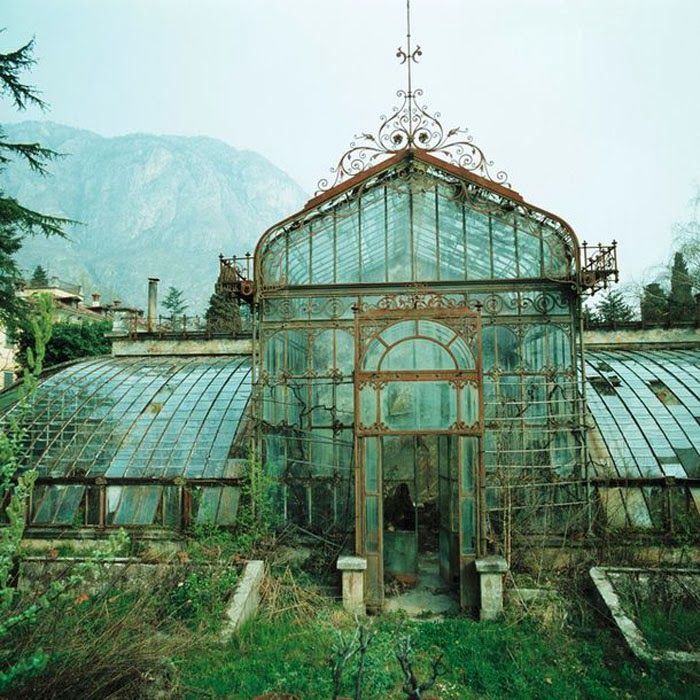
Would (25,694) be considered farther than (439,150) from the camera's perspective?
No

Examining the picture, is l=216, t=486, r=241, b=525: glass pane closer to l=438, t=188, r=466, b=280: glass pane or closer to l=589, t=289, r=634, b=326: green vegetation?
l=438, t=188, r=466, b=280: glass pane

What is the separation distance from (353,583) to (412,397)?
3751 millimetres

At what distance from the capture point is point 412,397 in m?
12.3

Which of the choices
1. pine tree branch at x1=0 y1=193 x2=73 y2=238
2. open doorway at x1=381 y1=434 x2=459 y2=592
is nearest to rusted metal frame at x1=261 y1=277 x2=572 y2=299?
open doorway at x1=381 y1=434 x2=459 y2=592

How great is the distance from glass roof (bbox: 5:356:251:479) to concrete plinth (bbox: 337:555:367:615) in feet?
13.5

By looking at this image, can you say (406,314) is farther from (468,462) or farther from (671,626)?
(671,626)

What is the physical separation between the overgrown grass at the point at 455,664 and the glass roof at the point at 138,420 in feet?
16.4

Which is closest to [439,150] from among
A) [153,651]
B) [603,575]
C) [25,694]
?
[603,575]

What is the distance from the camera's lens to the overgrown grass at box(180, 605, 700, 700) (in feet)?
26.5

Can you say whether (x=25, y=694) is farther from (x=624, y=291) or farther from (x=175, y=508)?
(x=624, y=291)

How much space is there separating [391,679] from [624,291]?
2891cm

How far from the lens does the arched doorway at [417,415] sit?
11.2 meters

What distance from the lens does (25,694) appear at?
21.3ft

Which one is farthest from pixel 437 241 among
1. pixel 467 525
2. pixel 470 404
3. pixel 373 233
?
pixel 467 525
